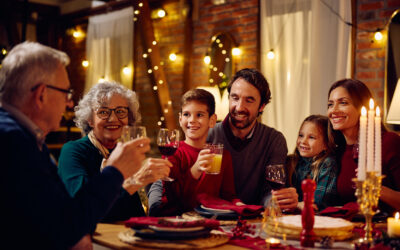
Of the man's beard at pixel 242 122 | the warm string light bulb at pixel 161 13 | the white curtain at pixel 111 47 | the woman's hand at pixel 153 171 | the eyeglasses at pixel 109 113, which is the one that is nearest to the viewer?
the woman's hand at pixel 153 171

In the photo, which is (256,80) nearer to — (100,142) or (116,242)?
(100,142)

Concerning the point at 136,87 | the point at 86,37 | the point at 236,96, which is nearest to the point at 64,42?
the point at 86,37

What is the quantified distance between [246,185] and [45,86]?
5.04 feet

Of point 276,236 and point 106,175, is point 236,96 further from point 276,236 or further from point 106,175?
point 106,175

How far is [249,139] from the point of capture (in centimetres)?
280

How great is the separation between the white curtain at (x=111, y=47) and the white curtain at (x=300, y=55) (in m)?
2.55

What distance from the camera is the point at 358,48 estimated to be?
461 centimetres

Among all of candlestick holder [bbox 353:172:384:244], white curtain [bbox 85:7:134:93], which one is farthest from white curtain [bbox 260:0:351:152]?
candlestick holder [bbox 353:172:384:244]

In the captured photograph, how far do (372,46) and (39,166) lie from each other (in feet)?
13.0

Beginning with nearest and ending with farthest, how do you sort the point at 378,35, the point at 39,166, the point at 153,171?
the point at 39,166
the point at 153,171
the point at 378,35

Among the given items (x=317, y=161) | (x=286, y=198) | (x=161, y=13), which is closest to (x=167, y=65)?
(x=161, y=13)

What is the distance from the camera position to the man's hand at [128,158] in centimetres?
148

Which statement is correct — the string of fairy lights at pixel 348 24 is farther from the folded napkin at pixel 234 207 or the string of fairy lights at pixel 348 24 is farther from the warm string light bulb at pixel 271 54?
the folded napkin at pixel 234 207

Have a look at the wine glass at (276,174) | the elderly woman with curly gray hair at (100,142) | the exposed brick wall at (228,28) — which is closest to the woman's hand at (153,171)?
the elderly woman with curly gray hair at (100,142)
